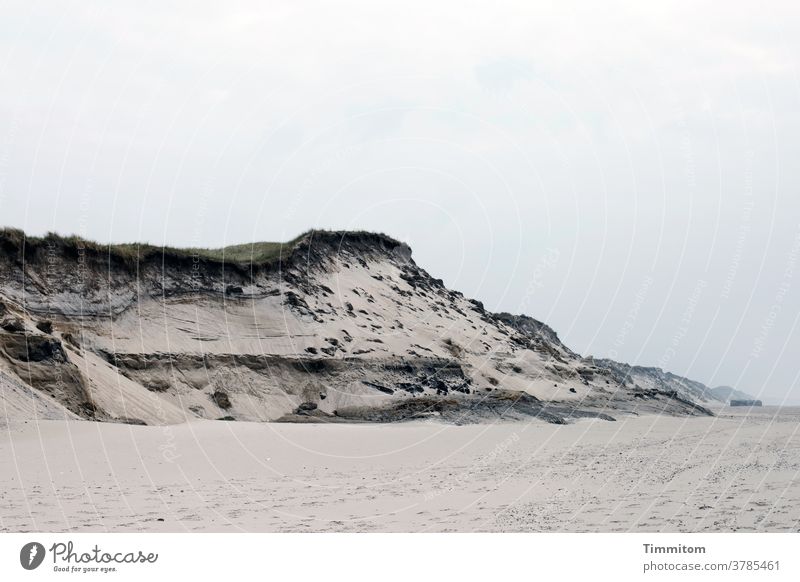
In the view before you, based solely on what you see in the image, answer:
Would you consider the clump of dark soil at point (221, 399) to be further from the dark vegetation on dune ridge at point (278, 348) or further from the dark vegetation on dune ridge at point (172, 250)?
the dark vegetation on dune ridge at point (172, 250)

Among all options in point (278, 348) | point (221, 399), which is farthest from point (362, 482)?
point (278, 348)

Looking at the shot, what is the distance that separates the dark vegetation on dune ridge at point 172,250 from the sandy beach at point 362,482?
1075cm

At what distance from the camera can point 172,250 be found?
29.4 meters

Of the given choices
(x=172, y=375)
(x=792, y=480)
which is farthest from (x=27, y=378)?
(x=792, y=480)

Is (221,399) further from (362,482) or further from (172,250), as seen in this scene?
(362,482)

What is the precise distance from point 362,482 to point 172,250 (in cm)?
1880

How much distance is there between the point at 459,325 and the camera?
37250 millimetres

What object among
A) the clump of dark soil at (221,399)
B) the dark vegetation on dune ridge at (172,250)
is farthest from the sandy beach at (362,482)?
the dark vegetation on dune ridge at (172,250)

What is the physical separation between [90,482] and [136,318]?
15960 mm
